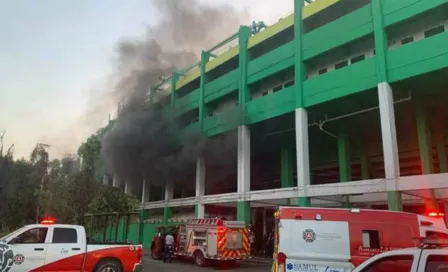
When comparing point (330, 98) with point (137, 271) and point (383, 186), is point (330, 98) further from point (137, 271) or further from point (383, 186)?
point (137, 271)

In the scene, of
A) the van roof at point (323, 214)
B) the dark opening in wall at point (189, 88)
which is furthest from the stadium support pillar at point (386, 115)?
the dark opening in wall at point (189, 88)

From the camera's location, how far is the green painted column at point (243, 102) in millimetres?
21375

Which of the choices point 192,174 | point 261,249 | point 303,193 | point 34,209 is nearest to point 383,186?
point 303,193

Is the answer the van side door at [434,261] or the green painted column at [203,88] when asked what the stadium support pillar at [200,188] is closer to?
the green painted column at [203,88]

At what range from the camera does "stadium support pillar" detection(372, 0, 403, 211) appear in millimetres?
14742

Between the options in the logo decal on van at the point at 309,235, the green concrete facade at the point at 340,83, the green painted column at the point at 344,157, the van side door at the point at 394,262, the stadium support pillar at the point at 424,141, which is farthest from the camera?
the green painted column at the point at 344,157

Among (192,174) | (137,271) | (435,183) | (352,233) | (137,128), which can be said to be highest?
(137,128)

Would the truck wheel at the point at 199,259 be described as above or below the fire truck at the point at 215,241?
below

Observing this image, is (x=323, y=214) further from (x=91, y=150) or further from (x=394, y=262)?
(x=91, y=150)

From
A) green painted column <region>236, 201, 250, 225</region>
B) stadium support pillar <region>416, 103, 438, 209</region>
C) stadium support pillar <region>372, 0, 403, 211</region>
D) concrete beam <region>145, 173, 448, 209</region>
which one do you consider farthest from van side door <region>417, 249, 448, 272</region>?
green painted column <region>236, 201, 250, 225</region>

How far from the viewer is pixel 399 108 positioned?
61.4 feet

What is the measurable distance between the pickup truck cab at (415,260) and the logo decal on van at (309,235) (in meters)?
4.24

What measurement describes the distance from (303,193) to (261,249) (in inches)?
267

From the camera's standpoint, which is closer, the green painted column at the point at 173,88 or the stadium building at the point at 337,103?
the stadium building at the point at 337,103
